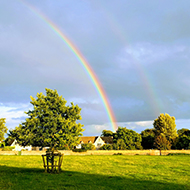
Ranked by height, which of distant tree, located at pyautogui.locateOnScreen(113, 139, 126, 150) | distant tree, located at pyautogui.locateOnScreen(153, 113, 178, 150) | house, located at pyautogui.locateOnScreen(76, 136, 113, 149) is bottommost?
distant tree, located at pyautogui.locateOnScreen(113, 139, 126, 150)

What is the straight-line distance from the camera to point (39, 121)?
6034 cm

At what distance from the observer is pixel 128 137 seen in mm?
73188

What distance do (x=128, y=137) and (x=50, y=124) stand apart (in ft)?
95.9

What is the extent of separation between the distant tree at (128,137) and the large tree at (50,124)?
18398mm

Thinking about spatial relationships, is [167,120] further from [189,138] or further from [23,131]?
[23,131]

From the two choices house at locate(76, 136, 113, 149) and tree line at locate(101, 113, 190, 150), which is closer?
tree line at locate(101, 113, 190, 150)

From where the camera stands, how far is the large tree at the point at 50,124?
58.9 meters

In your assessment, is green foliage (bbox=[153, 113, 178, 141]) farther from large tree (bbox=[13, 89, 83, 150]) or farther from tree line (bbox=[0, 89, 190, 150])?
large tree (bbox=[13, 89, 83, 150])

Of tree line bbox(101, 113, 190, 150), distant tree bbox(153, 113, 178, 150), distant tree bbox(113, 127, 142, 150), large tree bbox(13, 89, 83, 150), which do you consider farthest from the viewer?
distant tree bbox(153, 113, 178, 150)

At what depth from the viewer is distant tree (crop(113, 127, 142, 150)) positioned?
72000 millimetres

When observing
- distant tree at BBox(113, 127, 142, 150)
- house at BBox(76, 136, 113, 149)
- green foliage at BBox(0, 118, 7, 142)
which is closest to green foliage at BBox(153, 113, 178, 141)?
distant tree at BBox(113, 127, 142, 150)

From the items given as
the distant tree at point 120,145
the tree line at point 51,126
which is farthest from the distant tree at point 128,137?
the tree line at point 51,126

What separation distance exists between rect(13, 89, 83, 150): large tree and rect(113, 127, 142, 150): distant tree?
60.4ft

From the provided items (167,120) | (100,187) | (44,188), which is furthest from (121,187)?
(167,120)
